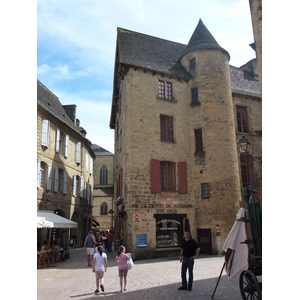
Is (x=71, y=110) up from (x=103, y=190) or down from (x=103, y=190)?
up

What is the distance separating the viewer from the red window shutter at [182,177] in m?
15.7

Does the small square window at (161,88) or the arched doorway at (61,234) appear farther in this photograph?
the arched doorway at (61,234)

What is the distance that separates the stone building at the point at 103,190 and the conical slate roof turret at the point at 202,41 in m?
22.6

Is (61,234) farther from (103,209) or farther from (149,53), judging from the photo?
(103,209)

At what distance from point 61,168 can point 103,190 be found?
826 inches

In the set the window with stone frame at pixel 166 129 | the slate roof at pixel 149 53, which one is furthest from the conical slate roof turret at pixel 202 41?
the window with stone frame at pixel 166 129

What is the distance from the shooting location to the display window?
48.3ft

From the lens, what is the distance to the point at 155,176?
49.4ft

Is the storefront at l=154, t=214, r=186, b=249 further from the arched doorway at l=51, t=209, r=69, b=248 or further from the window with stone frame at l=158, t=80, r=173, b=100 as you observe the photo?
the arched doorway at l=51, t=209, r=69, b=248

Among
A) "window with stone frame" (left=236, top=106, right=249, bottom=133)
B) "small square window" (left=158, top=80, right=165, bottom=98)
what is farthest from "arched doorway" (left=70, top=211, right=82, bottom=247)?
"window with stone frame" (left=236, top=106, right=249, bottom=133)

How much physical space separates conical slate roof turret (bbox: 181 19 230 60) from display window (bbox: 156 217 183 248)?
11005 millimetres

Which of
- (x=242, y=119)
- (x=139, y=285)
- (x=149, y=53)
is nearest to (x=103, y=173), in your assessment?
(x=149, y=53)

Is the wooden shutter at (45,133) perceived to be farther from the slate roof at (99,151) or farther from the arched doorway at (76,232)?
the slate roof at (99,151)
